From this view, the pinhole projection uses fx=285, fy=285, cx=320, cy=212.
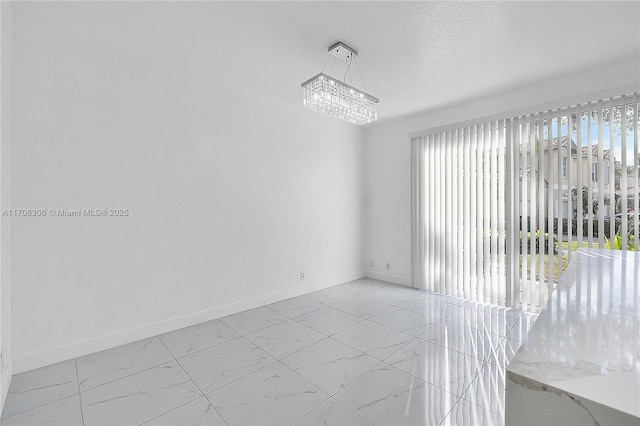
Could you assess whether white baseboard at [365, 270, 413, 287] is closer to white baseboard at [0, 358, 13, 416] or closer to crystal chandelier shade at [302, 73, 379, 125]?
crystal chandelier shade at [302, 73, 379, 125]

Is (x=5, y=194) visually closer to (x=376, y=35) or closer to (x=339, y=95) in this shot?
(x=339, y=95)

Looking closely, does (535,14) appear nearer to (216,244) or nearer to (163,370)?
(216,244)

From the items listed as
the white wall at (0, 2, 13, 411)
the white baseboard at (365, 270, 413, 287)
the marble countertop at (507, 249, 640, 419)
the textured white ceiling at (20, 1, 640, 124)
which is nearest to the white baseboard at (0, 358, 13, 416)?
the white wall at (0, 2, 13, 411)

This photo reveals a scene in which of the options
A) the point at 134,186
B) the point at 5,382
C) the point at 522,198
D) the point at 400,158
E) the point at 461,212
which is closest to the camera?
the point at 5,382

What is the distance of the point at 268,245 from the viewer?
3.80 meters

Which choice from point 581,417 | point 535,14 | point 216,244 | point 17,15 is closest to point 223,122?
point 216,244

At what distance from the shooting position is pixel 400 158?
4590 mm

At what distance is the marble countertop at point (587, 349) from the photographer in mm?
449

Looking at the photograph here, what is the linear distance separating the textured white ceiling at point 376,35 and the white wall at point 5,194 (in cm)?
29

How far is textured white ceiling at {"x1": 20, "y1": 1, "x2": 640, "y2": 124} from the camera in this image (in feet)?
6.78

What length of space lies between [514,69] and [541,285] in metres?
2.39

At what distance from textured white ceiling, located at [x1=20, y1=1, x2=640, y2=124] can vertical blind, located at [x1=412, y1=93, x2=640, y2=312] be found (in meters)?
0.66

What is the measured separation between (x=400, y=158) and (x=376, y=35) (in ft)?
8.02

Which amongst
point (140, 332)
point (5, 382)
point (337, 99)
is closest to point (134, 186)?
point (140, 332)
